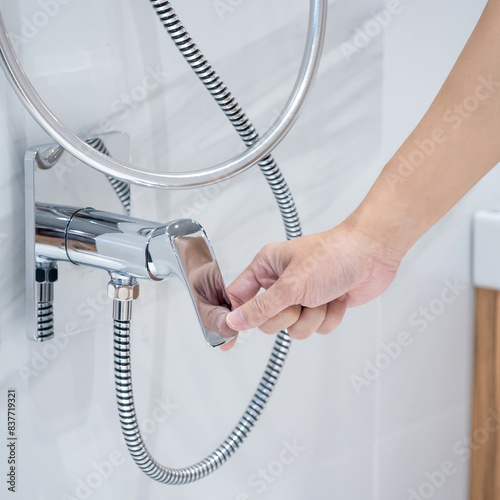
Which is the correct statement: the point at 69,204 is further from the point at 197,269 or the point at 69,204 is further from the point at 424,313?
the point at 424,313

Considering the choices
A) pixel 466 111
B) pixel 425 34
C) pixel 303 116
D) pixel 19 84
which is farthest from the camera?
pixel 425 34

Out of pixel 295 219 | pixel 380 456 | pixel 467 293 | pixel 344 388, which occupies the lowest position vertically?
pixel 380 456

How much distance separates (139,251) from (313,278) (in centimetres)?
17

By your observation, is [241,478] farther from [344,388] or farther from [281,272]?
[281,272]

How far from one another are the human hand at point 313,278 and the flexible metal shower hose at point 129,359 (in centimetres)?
5

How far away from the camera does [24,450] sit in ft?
2.11

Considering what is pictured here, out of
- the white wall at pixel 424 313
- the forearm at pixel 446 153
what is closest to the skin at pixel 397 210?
the forearm at pixel 446 153

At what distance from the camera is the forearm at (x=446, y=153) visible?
23.4 inches

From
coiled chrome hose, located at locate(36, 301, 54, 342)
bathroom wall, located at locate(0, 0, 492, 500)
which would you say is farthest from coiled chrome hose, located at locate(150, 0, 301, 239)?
coiled chrome hose, located at locate(36, 301, 54, 342)

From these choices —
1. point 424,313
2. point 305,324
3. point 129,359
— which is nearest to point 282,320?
point 305,324

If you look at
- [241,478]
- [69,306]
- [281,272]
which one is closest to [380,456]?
[241,478]

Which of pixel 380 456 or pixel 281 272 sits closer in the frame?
pixel 281 272

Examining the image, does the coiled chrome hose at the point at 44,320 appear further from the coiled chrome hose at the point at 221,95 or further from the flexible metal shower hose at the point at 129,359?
the coiled chrome hose at the point at 221,95

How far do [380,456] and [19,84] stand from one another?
2.45 feet
